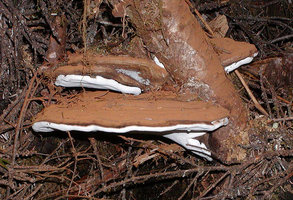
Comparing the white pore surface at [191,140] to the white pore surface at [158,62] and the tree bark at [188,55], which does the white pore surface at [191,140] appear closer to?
the tree bark at [188,55]

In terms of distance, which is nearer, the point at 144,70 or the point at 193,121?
the point at 193,121

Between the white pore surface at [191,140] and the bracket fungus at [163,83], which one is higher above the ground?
the bracket fungus at [163,83]

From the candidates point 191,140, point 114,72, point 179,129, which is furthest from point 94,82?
point 191,140

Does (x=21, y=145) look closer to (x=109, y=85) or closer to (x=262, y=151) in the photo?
(x=109, y=85)

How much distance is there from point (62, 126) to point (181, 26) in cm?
110

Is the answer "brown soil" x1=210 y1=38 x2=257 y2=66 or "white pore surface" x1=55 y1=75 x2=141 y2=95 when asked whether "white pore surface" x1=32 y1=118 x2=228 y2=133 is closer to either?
"white pore surface" x1=55 y1=75 x2=141 y2=95

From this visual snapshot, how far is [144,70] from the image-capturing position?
214 centimetres

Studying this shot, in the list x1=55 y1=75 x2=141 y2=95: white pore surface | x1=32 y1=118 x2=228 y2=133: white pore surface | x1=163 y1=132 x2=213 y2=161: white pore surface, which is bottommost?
x1=163 y1=132 x2=213 y2=161: white pore surface

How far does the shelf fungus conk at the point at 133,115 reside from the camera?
1679mm

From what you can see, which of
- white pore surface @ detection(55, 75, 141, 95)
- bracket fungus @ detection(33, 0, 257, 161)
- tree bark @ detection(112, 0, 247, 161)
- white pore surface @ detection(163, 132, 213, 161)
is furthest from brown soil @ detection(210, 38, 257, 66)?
white pore surface @ detection(55, 75, 141, 95)

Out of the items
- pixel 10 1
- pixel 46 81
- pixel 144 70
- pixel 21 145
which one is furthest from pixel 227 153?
pixel 10 1

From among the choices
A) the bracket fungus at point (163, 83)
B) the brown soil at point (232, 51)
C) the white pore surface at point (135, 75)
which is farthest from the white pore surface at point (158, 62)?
the brown soil at point (232, 51)

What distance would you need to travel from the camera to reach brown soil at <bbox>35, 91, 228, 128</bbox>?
5.56ft

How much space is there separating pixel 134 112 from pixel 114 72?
47cm
